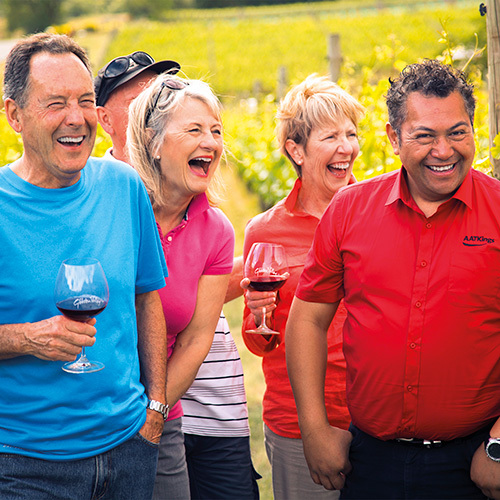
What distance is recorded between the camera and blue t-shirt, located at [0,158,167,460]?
2.16 meters

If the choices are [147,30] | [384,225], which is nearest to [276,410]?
[384,225]

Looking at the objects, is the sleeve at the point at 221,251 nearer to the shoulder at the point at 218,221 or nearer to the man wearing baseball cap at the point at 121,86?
the shoulder at the point at 218,221

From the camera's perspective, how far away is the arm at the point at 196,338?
108 inches

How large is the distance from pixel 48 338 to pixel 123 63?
1.69 m

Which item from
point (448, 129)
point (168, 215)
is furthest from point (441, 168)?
point (168, 215)

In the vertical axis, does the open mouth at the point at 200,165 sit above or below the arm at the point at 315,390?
above

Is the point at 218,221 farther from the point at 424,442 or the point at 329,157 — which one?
the point at 424,442

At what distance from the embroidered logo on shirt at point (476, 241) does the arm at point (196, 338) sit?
0.99 meters

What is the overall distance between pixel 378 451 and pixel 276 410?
2.00ft

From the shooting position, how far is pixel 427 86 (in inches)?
93.0

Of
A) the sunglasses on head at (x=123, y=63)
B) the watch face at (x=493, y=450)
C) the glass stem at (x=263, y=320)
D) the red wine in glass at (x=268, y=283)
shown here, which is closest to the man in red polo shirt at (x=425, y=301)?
the watch face at (x=493, y=450)

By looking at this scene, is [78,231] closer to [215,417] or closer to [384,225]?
[384,225]

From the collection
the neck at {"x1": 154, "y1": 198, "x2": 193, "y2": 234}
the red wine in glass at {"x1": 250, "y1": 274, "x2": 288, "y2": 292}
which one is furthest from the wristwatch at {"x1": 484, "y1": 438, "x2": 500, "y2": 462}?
the neck at {"x1": 154, "y1": 198, "x2": 193, "y2": 234}

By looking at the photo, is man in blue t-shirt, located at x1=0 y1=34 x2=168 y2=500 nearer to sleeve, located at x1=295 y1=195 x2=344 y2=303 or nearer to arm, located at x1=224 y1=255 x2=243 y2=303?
sleeve, located at x1=295 y1=195 x2=344 y2=303
